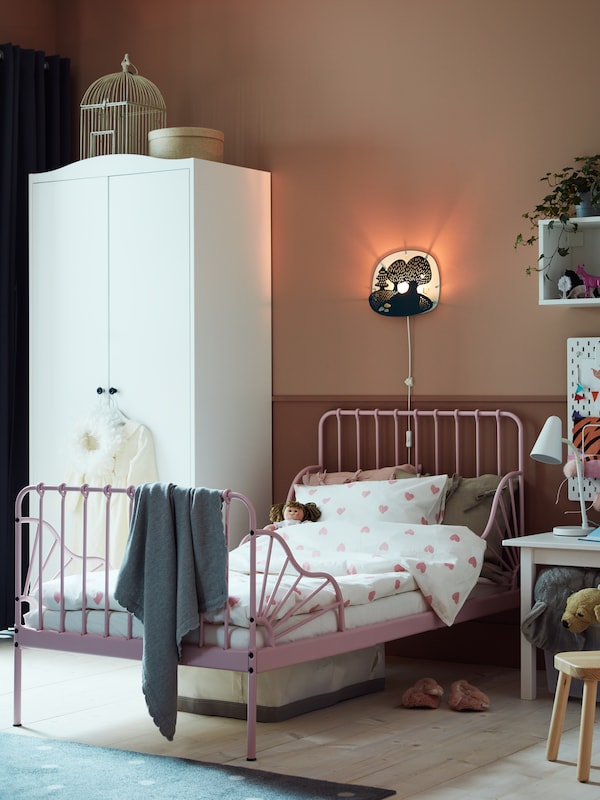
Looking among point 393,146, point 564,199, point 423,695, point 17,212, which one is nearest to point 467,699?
point 423,695

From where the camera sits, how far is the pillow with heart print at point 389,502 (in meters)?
4.80

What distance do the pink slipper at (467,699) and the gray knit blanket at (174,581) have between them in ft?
3.53

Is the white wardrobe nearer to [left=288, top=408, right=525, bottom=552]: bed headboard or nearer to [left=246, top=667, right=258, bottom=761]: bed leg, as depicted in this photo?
[left=288, top=408, right=525, bottom=552]: bed headboard

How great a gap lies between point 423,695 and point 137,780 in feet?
4.13

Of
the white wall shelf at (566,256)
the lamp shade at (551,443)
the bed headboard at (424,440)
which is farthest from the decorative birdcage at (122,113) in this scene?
the lamp shade at (551,443)

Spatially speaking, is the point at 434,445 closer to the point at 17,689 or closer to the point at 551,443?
the point at 551,443

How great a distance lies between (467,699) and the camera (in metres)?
4.20

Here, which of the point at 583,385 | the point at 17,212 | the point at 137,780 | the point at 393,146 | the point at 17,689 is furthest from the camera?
the point at 17,212

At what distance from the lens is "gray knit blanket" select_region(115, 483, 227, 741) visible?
3.61 metres

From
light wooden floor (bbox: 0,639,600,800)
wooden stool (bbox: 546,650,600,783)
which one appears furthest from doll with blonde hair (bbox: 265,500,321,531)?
wooden stool (bbox: 546,650,600,783)

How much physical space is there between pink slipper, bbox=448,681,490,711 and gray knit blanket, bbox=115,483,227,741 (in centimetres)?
108

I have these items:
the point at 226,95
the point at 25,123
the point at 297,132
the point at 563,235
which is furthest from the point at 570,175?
the point at 25,123

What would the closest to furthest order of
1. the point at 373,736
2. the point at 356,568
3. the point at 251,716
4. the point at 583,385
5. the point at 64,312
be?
the point at 251,716
the point at 373,736
the point at 356,568
the point at 583,385
the point at 64,312

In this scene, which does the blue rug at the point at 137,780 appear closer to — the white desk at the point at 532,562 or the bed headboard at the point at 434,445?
the white desk at the point at 532,562
